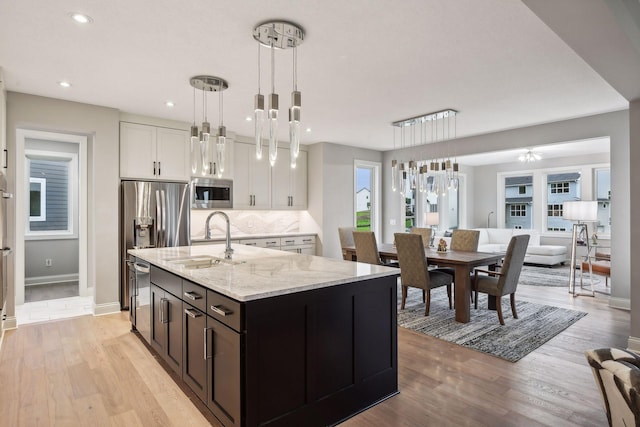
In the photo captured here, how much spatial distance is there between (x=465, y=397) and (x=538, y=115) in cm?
401

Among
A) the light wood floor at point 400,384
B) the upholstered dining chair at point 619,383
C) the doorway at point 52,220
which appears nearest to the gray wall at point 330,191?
the light wood floor at point 400,384

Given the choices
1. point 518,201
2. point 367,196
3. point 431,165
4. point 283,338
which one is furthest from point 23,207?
point 518,201

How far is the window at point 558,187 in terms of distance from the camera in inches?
338

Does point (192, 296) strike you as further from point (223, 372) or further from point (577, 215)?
point (577, 215)

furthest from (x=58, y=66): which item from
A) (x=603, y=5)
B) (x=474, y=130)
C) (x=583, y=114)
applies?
(x=583, y=114)

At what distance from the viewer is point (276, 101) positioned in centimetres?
237

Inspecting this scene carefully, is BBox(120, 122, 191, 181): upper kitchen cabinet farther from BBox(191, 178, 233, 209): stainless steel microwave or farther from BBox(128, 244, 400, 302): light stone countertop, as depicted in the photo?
BBox(128, 244, 400, 302): light stone countertop

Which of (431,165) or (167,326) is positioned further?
(431,165)

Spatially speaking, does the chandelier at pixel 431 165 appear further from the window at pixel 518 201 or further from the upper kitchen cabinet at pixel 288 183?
the window at pixel 518 201

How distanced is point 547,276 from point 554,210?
274cm

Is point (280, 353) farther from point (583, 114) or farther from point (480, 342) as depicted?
point (583, 114)

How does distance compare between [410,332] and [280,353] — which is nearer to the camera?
[280,353]

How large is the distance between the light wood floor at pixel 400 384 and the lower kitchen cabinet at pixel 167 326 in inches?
6.5

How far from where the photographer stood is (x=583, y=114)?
4.78 meters
